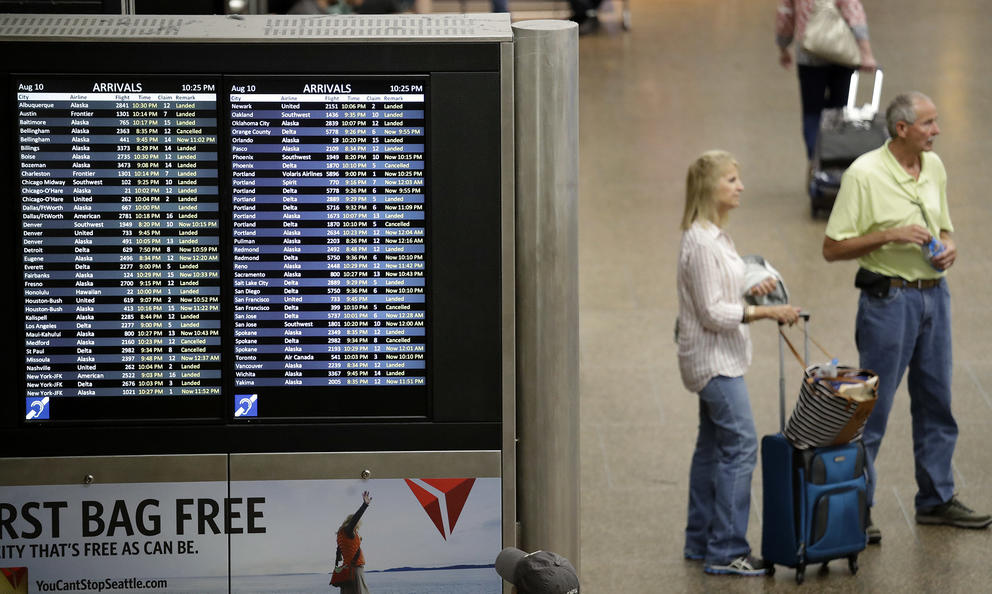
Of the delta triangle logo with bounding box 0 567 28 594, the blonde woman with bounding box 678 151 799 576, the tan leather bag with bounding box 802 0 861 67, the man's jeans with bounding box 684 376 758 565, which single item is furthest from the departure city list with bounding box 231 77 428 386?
the tan leather bag with bounding box 802 0 861 67

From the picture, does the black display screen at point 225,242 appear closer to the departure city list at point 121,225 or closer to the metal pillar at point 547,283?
the departure city list at point 121,225

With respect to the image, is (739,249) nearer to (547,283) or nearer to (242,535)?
(547,283)

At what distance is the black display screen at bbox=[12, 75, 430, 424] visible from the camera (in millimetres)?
3928

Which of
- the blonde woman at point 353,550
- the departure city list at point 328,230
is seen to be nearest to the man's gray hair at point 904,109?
the departure city list at point 328,230

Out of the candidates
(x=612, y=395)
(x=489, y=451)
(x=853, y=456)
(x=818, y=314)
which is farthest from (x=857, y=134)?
(x=489, y=451)

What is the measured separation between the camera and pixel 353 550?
4.12 meters

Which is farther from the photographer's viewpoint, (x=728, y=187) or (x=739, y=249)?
(x=739, y=249)

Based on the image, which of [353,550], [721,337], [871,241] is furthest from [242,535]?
[871,241]

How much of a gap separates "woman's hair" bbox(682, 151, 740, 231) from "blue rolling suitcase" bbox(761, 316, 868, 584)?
80cm

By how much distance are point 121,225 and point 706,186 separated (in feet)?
10.6

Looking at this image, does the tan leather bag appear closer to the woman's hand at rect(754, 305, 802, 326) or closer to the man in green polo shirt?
the man in green polo shirt

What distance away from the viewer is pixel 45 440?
4051 mm

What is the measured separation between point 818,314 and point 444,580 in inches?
256

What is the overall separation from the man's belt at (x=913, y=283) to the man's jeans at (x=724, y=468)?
0.92m
